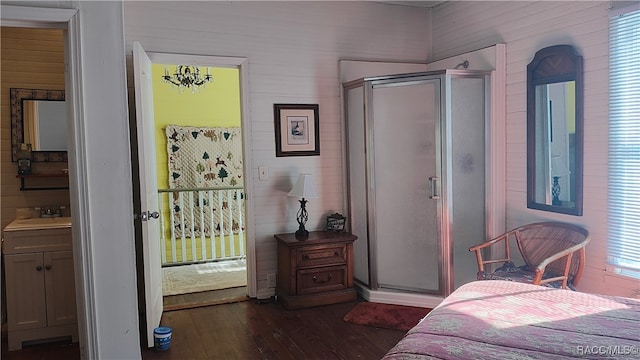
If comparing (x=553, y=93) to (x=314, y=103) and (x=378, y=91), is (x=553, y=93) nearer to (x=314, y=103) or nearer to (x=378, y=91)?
(x=378, y=91)

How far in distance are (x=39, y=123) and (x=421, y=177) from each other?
3054 mm

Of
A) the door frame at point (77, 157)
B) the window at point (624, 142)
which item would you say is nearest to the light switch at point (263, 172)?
the door frame at point (77, 157)

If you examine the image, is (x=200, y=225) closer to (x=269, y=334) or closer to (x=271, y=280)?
(x=271, y=280)

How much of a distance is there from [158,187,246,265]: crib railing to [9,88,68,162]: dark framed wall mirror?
1853 millimetres

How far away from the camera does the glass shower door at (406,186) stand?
3.99 metres

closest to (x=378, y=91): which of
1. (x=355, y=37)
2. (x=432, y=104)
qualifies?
(x=432, y=104)

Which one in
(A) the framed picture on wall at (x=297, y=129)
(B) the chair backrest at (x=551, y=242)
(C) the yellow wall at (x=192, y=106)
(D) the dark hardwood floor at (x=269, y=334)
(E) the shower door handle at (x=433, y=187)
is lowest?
(D) the dark hardwood floor at (x=269, y=334)

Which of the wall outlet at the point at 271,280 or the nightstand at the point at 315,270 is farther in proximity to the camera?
the wall outlet at the point at 271,280

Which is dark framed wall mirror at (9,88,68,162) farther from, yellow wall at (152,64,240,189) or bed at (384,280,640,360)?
bed at (384,280,640,360)

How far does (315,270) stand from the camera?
4.09 metres

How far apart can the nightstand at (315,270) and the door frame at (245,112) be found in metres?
0.25

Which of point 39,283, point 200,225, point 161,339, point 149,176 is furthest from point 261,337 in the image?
point 200,225

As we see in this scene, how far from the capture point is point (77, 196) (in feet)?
8.55

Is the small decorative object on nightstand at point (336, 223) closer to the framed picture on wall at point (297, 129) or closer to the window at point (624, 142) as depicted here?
the framed picture on wall at point (297, 129)
